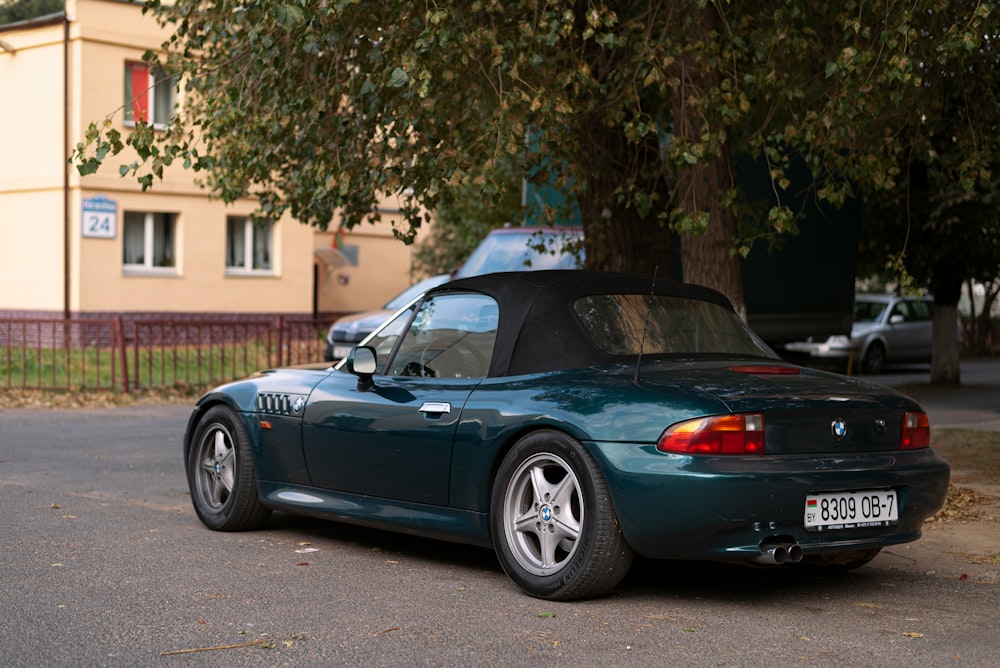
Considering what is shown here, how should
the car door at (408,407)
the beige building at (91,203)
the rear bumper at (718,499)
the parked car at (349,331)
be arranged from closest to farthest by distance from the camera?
the rear bumper at (718,499) < the car door at (408,407) < the parked car at (349,331) < the beige building at (91,203)

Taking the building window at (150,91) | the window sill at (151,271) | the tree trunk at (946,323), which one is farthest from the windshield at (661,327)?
the window sill at (151,271)

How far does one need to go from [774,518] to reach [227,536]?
343 cm

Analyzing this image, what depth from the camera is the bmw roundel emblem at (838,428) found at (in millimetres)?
5912

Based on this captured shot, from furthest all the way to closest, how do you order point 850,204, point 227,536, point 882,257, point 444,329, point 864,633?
point 882,257, point 850,204, point 227,536, point 444,329, point 864,633

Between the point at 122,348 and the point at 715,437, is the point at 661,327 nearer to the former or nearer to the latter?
the point at 715,437

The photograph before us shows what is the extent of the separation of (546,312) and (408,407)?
838 mm

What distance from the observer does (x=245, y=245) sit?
31.6 m

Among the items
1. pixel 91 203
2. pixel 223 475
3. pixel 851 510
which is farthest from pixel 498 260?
pixel 91 203

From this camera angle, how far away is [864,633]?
545 cm

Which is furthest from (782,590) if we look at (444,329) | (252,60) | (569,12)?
(252,60)

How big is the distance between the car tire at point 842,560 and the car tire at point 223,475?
3014mm

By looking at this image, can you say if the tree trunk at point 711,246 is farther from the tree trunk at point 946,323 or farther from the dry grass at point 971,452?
the tree trunk at point 946,323

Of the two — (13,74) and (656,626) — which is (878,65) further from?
(13,74)

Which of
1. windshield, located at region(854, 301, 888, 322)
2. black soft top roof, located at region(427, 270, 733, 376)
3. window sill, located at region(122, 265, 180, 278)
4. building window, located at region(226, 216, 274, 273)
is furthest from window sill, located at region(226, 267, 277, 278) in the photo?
black soft top roof, located at region(427, 270, 733, 376)
